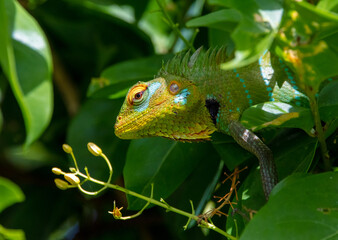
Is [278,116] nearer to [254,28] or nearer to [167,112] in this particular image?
[254,28]

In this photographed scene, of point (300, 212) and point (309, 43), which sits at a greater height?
point (309, 43)

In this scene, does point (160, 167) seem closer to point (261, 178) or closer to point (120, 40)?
point (261, 178)

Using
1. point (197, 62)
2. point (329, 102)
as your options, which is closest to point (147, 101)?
point (197, 62)

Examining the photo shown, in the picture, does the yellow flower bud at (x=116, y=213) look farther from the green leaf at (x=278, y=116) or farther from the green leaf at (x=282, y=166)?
the green leaf at (x=278, y=116)

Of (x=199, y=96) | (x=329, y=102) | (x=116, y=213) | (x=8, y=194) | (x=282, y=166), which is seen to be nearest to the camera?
(x=329, y=102)

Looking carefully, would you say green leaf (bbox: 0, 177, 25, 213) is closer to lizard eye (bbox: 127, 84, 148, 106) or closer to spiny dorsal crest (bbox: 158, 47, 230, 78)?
lizard eye (bbox: 127, 84, 148, 106)

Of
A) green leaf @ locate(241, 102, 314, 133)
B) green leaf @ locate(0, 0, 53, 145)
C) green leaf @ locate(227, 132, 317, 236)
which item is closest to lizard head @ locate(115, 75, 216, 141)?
green leaf @ locate(227, 132, 317, 236)
